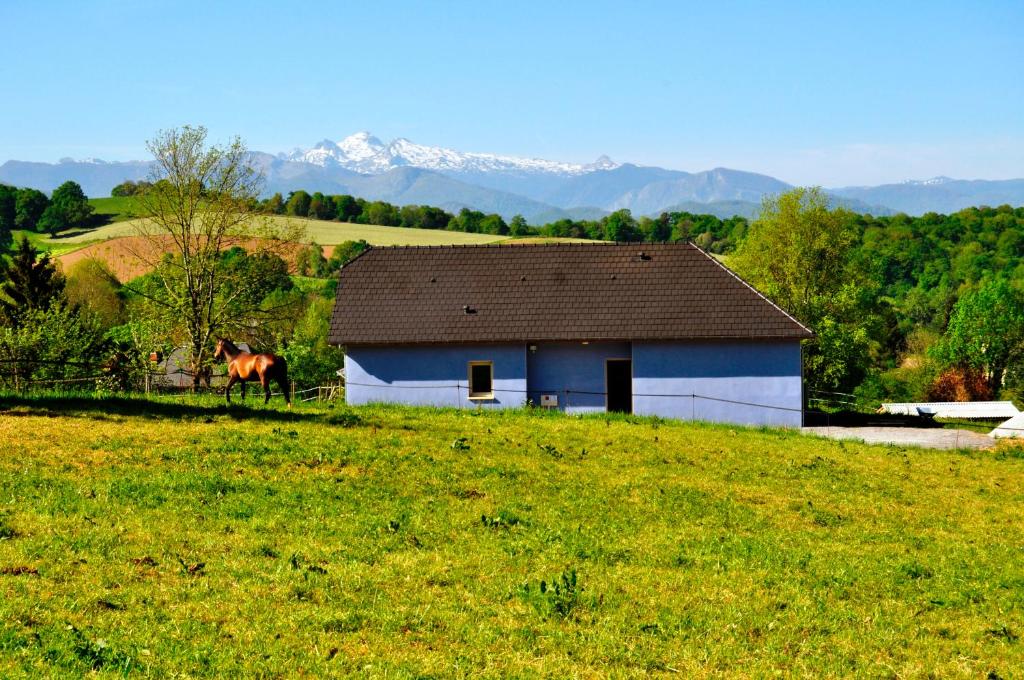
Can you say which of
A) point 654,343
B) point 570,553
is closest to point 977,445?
point 654,343

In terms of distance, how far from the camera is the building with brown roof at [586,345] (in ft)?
121

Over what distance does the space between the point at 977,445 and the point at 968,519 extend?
44.9 feet

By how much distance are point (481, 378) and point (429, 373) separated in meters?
1.95

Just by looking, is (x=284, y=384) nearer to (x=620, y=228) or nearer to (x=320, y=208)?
(x=620, y=228)

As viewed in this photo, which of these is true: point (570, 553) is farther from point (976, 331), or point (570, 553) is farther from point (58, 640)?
point (976, 331)

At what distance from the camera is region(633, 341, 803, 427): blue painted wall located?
36.7 metres

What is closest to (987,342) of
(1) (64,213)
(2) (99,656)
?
(2) (99,656)

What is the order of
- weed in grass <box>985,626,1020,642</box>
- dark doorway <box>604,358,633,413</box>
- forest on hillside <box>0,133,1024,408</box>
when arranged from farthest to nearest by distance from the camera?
1. forest on hillside <box>0,133,1024,408</box>
2. dark doorway <box>604,358,633,413</box>
3. weed in grass <box>985,626,1020,642</box>

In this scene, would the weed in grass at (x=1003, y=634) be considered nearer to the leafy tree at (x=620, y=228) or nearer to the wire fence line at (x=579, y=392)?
the wire fence line at (x=579, y=392)

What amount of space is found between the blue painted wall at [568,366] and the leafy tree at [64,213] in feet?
408

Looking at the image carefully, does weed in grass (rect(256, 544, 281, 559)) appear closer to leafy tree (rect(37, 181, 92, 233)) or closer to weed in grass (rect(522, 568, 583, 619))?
weed in grass (rect(522, 568, 583, 619))

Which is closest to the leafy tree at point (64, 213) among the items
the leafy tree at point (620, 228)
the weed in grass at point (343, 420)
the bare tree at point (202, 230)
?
the leafy tree at point (620, 228)

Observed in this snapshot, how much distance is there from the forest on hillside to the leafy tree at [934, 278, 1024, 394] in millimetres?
123

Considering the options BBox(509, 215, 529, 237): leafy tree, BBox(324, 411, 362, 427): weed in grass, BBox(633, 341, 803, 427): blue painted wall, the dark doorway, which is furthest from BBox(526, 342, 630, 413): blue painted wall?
BBox(509, 215, 529, 237): leafy tree
